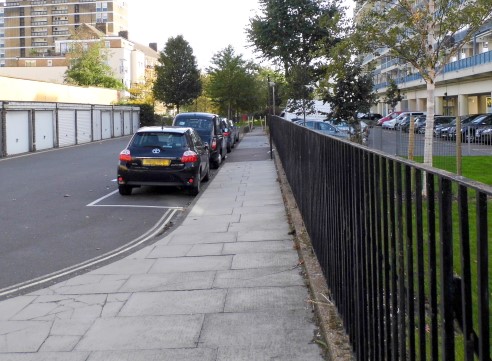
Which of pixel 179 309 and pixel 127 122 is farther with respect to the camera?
pixel 127 122

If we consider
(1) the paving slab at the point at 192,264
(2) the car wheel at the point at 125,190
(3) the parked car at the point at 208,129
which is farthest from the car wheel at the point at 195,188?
(3) the parked car at the point at 208,129

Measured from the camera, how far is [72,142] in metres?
41.1

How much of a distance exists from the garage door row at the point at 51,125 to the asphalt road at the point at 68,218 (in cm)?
1137

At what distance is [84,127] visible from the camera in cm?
4422

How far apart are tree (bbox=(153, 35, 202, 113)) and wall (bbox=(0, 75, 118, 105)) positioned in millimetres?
14513

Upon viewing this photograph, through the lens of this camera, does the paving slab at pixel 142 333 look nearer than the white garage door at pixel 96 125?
Yes

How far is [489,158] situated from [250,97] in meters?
44.9

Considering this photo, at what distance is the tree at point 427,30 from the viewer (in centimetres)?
1299

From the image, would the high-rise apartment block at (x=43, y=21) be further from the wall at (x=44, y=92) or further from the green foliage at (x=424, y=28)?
the green foliage at (x=424, y=28)

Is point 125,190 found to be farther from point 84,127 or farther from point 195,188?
point 84,127

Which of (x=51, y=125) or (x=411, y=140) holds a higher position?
(x=51, y=125)

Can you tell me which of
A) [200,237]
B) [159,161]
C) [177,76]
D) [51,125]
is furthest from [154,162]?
[177,76]

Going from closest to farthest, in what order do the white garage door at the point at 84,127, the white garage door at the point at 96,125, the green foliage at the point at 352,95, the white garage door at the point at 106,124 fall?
the green foliage at the point at 352,95
the white garage door at the point at 84,127
the white garage door at the point at 96,125
the white garage door at the point at 106,124

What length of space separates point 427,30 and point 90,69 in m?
74.3
